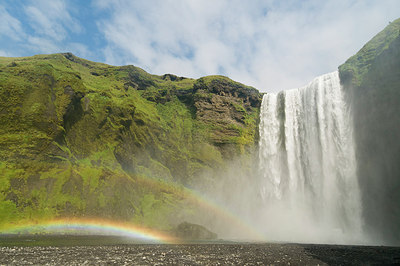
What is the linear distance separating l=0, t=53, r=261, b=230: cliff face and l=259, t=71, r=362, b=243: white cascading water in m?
15.3

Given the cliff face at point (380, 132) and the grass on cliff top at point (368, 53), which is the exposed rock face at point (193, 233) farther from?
the grass on cliff top at point (368, 53)

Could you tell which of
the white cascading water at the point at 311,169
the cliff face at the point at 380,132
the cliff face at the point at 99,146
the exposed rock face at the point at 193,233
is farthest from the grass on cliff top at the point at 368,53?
the exposed rock face at the point at 193,233

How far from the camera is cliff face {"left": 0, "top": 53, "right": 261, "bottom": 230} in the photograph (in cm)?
4028

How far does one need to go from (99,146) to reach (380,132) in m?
55.4

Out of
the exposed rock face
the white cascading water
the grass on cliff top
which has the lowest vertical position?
the exposed rock face

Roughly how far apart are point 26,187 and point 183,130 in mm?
46115

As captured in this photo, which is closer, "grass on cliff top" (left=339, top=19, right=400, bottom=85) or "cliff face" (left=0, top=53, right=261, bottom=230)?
"cliff face" (left=0, top=53, right=261, bottom=230)

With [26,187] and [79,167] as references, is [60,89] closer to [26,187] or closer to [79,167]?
[79,167]

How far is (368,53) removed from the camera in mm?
45812

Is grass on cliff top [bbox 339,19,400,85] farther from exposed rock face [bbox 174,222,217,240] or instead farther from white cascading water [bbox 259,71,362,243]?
exposed rock face [bbox 174,222,217,240]

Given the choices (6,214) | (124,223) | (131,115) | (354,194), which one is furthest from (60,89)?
(354,194)

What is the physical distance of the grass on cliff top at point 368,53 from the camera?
43.0 meters

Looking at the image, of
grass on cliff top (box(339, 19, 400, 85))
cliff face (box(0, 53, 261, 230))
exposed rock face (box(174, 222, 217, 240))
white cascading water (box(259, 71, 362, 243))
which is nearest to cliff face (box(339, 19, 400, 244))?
grass on cliff top (box(339, 19, 400, 85))

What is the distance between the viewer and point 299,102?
184 feet
